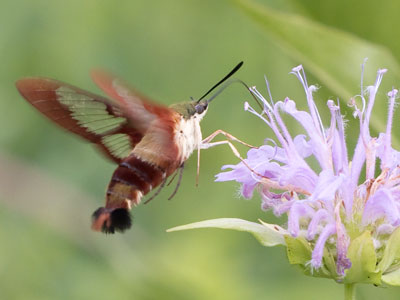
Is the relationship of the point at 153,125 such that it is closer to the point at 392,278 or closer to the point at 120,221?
the point at 120,221

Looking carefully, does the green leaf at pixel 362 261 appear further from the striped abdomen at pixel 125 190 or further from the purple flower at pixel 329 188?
the striped abdomen at pixel 125 190

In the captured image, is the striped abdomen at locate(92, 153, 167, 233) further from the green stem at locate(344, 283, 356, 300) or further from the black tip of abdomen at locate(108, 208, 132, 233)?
the green stem at locate(344, 283, 356, 300)

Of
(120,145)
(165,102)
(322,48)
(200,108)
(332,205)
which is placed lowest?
(332,205)

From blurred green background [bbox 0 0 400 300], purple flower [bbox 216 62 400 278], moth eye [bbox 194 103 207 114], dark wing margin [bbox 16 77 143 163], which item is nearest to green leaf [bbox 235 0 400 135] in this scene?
blurred green background [bbox 0 0 400 300]

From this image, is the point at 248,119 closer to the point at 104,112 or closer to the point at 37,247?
the point at 37,247

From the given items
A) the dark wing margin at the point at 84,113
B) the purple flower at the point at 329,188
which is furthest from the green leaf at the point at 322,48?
the dark wing margin at the point at 84,113

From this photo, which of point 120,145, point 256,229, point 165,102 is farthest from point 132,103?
point 165,102
